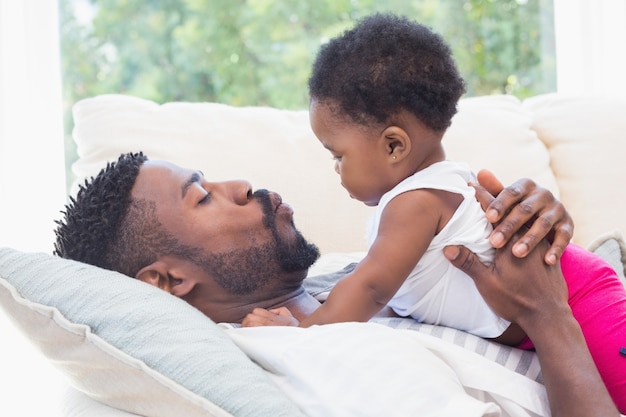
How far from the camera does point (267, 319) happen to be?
1469mm

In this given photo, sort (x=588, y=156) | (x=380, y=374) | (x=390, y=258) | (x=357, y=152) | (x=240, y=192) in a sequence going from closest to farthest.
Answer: (x=380, y=374), (x=390, y=258), (x=357, y=152), (x=240, y=192), (x=588, y=156)

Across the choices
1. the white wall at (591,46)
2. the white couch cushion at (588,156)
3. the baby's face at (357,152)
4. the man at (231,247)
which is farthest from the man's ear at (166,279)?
the white wall at (591,46)

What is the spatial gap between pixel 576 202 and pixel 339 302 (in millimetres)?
1205

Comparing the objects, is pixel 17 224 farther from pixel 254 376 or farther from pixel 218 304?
pixel 254 376

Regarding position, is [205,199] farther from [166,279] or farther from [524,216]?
[524,216]

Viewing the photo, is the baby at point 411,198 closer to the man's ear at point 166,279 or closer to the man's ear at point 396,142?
the man's ear at point 396,142

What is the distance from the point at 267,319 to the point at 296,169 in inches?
32.0

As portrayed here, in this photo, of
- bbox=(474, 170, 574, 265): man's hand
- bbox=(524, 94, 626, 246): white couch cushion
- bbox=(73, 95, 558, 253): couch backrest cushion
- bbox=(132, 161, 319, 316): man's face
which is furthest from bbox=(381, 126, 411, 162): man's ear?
bbox=(524, 94, 626, 246): white couch cushion

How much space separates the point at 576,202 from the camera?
2.32 m

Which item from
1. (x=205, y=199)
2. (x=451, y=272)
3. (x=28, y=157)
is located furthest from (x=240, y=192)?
(x=28, y=157)

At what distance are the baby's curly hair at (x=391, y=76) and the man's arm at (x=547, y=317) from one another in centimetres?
27

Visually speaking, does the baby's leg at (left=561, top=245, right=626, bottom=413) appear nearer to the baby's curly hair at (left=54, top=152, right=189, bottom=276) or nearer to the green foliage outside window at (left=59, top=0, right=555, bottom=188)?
the baby's curly hair at (left=54, top=152, right=189, bottom=276)

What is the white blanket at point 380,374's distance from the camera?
1.13m

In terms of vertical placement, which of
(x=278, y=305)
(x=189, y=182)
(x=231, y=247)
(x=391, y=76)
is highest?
(x=391, y=76)
